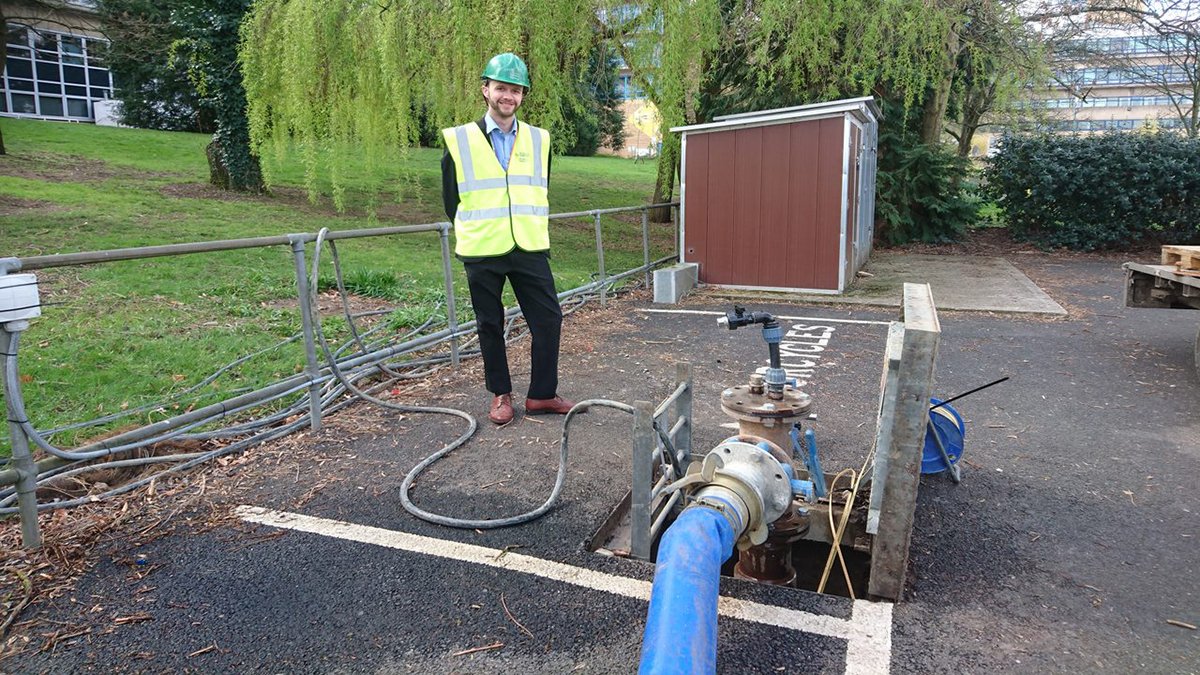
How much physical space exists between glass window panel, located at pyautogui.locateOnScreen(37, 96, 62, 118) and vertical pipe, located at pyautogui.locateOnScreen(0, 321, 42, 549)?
36.5 meters

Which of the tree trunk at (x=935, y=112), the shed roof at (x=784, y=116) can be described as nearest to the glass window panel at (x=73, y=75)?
the shed roof at (x=784, y=116)

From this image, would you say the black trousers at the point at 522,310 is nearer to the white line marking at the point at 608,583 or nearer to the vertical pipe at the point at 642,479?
the white line marking at the point at 608,583

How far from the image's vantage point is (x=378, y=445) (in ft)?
14.4

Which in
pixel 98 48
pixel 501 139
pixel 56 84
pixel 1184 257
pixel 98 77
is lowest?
pixel 1184 257

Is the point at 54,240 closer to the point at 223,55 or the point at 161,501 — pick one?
the point at 223,55

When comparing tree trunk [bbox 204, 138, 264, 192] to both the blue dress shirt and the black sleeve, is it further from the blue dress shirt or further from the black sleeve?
the blue dress shirt

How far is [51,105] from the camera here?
106 feet

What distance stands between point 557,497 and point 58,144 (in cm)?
2233

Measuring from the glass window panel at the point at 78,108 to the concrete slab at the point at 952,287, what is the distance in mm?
33936

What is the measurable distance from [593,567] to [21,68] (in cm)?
3784

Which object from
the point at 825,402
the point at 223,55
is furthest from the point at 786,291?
the point at 223,55

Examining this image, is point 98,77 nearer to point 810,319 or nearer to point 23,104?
point 23,104

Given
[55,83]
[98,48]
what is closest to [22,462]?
[98,48]

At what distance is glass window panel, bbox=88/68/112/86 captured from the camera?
33.6 meters
